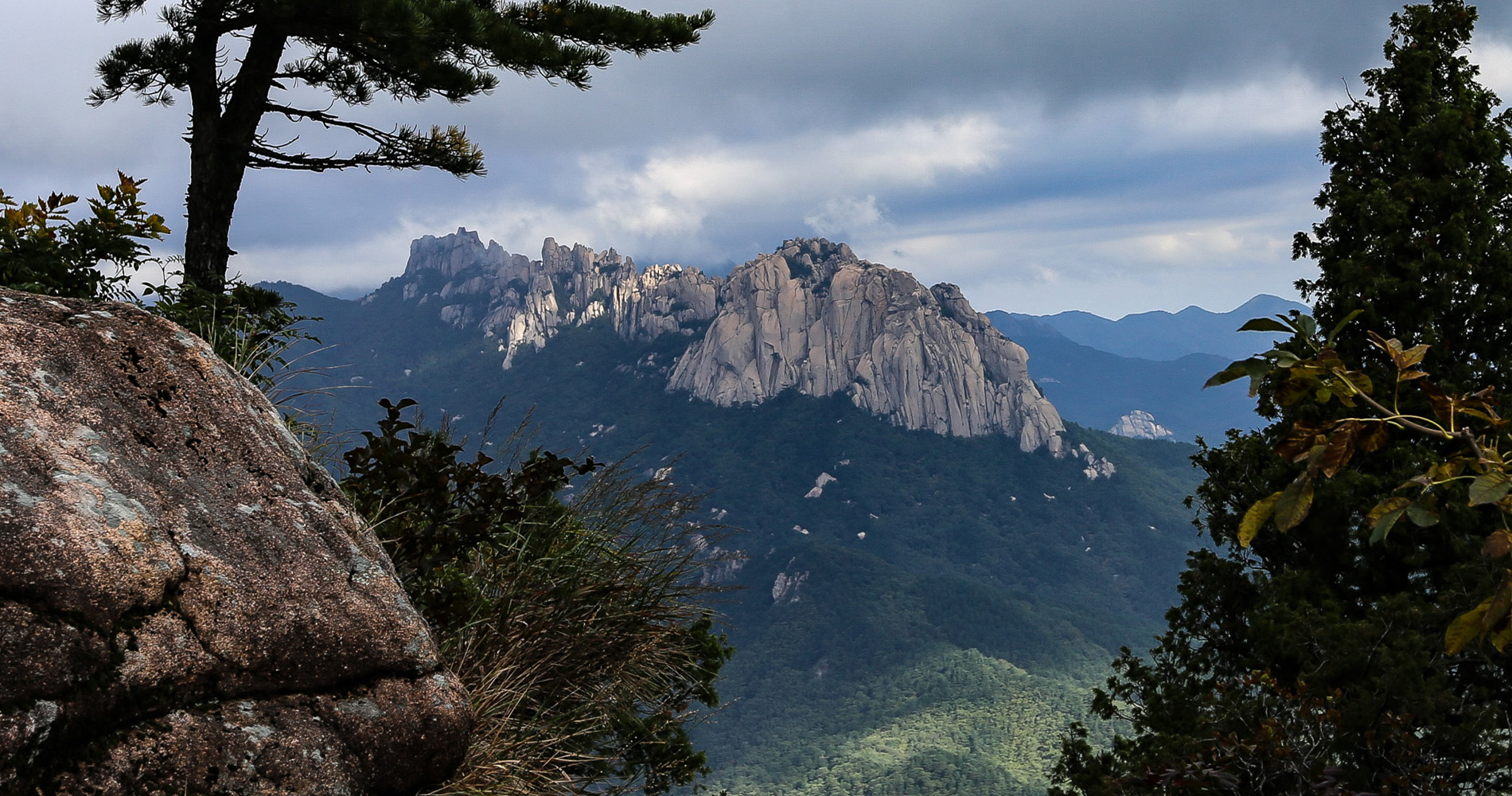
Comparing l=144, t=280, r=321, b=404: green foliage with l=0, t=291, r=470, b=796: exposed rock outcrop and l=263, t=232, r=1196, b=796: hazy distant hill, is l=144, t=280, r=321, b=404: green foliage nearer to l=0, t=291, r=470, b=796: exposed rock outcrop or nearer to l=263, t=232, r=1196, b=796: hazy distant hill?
l=0, t=291, r=470, b=796: exposed rock outcrop

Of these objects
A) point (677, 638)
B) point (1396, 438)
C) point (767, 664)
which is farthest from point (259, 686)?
point (767, 664)

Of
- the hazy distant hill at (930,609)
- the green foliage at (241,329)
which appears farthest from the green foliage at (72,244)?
the hazy distant hill at (930,609)

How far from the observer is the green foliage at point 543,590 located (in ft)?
12.2

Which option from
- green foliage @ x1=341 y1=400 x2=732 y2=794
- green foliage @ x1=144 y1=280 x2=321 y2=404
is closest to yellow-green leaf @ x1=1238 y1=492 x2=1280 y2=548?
green foliage @ x1=341 y1=400 x2=732 y2=794

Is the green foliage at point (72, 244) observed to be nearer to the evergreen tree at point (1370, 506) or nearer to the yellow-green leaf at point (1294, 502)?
the yellow-green leaf at point (1294, 502)

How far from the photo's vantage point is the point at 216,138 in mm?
7090

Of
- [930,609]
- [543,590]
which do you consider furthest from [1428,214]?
[930,609]

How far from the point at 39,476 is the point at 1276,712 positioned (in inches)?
331

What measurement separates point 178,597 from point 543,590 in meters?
1.89

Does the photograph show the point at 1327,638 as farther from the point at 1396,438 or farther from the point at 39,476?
the point at 39,476

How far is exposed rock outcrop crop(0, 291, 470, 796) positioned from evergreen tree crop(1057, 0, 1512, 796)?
826cm

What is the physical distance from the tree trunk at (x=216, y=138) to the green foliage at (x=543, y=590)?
3.25 meters

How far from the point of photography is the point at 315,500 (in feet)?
10.2

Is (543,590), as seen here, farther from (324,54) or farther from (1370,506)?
(1370,506)
